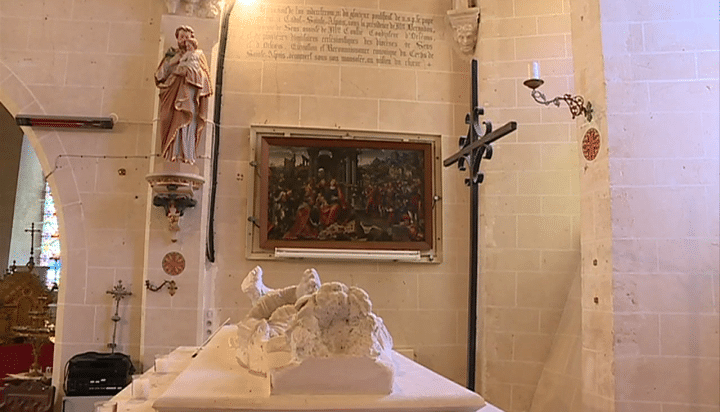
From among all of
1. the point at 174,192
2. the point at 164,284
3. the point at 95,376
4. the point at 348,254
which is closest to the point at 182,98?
the point at 174,192

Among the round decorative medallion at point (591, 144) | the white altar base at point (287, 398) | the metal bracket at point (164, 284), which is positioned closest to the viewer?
the white altar base at point (287, 398)

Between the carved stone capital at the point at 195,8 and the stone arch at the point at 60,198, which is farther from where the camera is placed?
the carved stone capital at the point at 195,8

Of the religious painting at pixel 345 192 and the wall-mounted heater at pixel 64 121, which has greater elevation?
the wall-mounted heater at pixel 64 121

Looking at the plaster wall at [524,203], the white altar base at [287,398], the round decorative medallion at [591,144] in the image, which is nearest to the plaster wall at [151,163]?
the plaster wall at [524,203]

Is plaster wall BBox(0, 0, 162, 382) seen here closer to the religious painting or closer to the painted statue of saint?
the painted statue of saint

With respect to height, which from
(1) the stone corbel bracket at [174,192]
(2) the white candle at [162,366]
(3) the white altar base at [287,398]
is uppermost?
(1) the stone corbel bracket at [174,192]

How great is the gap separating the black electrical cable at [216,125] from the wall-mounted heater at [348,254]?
0.60 m

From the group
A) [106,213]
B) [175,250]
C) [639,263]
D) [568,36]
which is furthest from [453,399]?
[568,36]

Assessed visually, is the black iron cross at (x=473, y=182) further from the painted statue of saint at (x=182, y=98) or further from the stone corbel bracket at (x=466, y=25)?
the stone corbel bracket at (x=466, y=25)

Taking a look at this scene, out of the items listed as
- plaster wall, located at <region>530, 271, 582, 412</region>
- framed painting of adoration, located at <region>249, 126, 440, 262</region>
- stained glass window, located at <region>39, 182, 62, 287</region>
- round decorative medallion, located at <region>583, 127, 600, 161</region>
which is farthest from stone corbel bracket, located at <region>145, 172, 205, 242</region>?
stained glass window, located at <region>39, 182, 62, 287</region>

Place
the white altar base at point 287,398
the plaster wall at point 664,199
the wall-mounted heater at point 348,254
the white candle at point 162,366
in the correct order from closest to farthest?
the white altar base at point 287,398
the white candle at point 162,366
the plaster wall at point 664,199
the wall-mounted heater at point 348,254

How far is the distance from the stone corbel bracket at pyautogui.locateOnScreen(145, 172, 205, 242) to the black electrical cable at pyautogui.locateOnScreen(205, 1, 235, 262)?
30 cm

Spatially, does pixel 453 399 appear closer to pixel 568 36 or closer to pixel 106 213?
pixel 106 213

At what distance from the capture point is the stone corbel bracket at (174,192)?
493 centimetres
